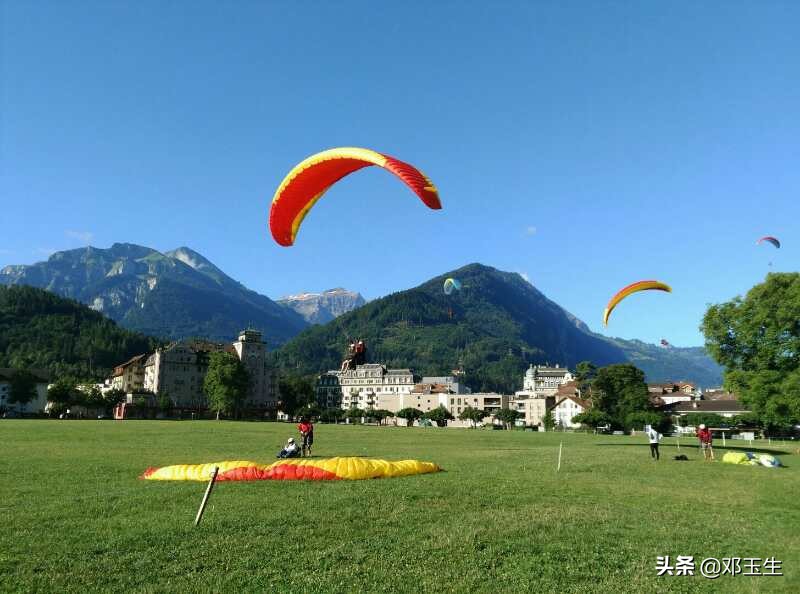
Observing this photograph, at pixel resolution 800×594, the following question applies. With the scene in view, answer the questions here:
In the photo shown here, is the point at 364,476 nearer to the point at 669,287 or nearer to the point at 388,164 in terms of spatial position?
the point at 388,164

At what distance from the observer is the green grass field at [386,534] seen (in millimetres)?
9156

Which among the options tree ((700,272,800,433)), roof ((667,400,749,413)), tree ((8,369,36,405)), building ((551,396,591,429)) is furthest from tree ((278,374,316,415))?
tree ((700,272,800,433))

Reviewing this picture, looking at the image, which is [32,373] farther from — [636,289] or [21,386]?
[636,289]

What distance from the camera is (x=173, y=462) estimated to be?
2505 cm

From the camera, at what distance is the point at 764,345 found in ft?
141

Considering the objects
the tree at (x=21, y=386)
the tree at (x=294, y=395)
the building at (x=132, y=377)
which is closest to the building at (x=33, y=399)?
the tree at (x=21, y=386)

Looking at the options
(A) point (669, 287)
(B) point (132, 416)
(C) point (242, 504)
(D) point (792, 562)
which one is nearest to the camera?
(D) point (792, 562)

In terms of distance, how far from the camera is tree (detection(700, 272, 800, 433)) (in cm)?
4016

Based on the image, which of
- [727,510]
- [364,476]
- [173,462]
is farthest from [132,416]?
[727,510]

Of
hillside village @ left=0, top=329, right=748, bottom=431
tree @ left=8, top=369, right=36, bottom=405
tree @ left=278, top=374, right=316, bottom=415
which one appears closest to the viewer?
tree @ left=8, top=369, right=36, bottom=405

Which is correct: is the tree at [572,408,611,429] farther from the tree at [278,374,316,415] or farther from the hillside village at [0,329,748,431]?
the tree at [278,374,316,415]

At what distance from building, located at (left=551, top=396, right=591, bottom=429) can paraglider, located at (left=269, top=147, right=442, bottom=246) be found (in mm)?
122759

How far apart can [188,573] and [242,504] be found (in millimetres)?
5402

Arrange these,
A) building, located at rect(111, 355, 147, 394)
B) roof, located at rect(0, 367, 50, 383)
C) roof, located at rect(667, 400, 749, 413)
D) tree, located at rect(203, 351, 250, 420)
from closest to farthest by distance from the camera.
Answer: tree, located at rect(203, 351, 250, 420) < roof, located at rect(0, 367, 50, 383) < roof, located at rect(667, 400, 749, 413) < building, located at rect(111, 355, 147, 394)
